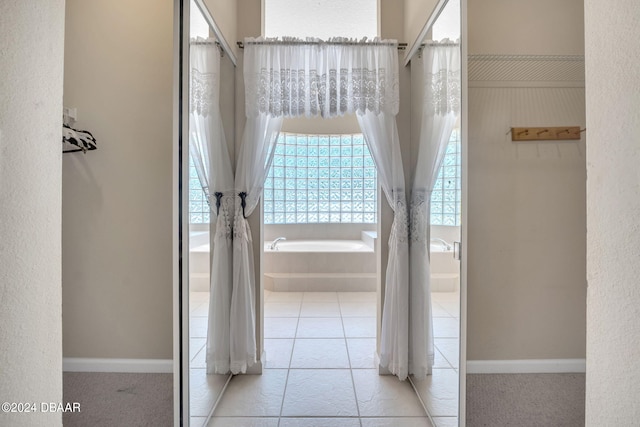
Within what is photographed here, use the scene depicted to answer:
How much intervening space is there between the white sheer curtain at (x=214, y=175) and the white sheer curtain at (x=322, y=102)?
86mm

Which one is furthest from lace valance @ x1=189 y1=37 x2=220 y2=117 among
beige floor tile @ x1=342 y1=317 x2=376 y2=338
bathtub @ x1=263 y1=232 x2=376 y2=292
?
bathtub @ x1=263 y1=232 x2=376 y2=292

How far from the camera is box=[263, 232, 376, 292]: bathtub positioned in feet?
13.3

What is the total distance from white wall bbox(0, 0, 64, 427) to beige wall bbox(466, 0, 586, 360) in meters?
1.32

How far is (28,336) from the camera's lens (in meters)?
0.57

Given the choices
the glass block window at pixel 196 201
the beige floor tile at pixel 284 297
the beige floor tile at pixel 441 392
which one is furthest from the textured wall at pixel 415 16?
the beige floor tile at pixel 284 297

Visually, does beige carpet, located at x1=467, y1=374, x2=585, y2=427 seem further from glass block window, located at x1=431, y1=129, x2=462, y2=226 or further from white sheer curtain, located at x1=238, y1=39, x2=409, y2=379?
white sheer curtain, located at x1=238, y1=39, x2=409, y2=379

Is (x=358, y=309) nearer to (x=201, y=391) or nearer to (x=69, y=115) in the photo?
(x=201, y=391)

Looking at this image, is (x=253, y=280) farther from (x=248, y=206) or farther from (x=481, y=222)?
(x=481, y=222)

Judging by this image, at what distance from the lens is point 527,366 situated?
1.03m

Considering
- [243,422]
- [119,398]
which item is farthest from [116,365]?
[243,422]

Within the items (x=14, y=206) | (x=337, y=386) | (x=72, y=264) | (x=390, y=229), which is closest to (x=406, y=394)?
(x=337, y=386)

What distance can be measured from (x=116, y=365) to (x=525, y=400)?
1468mm

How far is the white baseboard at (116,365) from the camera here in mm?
935

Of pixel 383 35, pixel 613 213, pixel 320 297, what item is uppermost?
pixel 383 35
